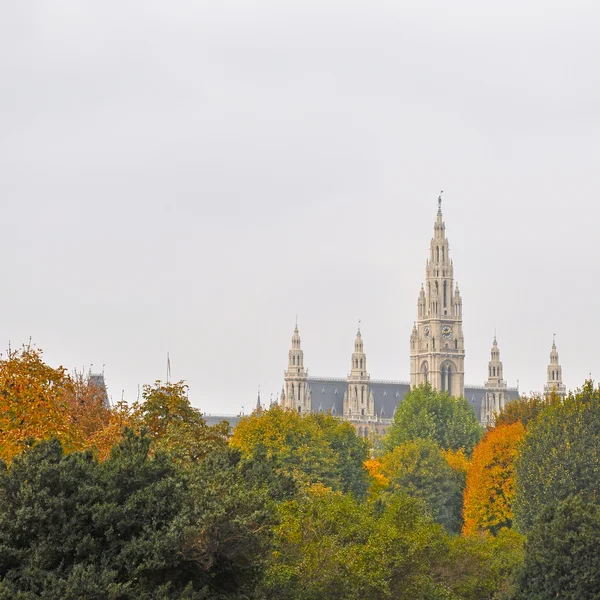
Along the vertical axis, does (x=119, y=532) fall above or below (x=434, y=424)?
below

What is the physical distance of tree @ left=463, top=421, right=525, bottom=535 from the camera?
9362 centimetres

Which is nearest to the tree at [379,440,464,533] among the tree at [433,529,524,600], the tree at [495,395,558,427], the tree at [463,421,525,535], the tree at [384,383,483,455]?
the tree at [495,395,558,427]

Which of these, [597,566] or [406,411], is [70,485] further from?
[406,411]

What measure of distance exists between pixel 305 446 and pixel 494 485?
40.1ft

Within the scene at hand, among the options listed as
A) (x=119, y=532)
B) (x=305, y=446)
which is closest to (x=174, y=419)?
(x=119, y=532)

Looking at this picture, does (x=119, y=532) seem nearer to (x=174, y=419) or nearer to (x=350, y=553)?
(x=350, y=553)

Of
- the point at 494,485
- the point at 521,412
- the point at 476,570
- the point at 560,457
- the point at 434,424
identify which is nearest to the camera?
the point at 476,570

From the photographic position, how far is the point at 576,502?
191ft

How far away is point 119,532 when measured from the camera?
1457 inches

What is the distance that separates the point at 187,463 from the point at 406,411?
92.1m

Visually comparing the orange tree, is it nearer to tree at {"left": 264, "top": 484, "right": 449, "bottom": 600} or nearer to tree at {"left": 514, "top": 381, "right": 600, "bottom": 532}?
tree at {"left": 264, "top": 484, "right": 449, "bottom": 600}

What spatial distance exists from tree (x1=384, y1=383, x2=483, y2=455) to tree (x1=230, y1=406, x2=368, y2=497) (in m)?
30.2

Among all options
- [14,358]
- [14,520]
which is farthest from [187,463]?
[14,520]

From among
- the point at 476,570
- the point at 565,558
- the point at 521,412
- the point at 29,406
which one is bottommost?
the point at 476,570
